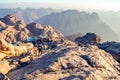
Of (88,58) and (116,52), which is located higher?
(88,58)

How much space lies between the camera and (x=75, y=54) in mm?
33938

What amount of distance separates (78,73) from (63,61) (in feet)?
10.4

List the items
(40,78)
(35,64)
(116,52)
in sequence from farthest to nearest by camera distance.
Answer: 1. (116,52)
2. (35,64)
3. (40,78)

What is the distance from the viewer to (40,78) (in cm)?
2741

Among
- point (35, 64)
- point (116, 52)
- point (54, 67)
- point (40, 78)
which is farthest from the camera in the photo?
point (116, 52)

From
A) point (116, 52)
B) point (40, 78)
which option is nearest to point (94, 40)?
point (116, 52)

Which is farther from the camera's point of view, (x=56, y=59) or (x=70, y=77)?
(x=56, y=59)

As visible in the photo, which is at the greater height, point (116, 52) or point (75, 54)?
point (75, 54)

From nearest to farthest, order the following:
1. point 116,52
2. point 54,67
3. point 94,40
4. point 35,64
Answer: point 54,67 → point 35,64 → point 116,52 → point 94,40

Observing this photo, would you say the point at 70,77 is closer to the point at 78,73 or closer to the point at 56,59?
the point at 78,73

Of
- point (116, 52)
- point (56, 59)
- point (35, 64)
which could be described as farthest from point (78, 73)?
point (116, 52)

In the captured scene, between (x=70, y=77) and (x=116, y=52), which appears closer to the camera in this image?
(x=70, y=77)

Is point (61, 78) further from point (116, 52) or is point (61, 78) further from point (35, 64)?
point (116, 52)

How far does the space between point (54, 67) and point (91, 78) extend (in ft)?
14.8
